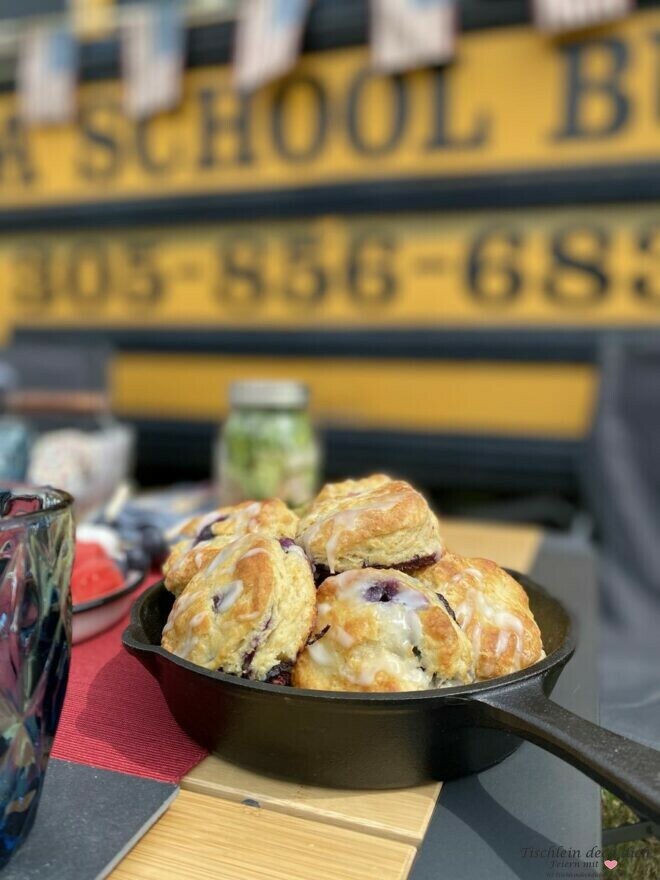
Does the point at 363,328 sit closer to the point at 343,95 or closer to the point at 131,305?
the point at 343,95

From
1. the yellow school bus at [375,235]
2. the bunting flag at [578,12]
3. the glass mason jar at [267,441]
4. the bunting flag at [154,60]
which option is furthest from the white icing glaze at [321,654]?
the bunting flag at [154,60]

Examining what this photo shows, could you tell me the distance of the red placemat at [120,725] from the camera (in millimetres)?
550

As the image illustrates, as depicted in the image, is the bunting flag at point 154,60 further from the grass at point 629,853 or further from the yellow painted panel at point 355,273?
the grass at point 629,853

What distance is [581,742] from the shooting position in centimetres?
44

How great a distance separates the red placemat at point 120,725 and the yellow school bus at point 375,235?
1677mm

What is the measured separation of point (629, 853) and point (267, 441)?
2.71 ft

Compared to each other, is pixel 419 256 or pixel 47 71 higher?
pixel 47 71

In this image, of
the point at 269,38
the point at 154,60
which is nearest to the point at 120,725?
the point at 269,38

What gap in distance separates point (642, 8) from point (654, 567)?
144 centimetres

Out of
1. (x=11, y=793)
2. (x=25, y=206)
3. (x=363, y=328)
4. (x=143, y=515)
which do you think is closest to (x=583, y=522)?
(x=363, y=328)

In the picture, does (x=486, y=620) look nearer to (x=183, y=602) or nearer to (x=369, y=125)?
(x=183, y=602)

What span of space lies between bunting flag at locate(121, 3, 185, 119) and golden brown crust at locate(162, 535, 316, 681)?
7.41ft

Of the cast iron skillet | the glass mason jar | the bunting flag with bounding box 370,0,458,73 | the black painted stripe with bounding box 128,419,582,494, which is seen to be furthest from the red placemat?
the bunting flag with bounding box 370,0,458,73

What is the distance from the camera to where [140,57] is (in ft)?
7.95
